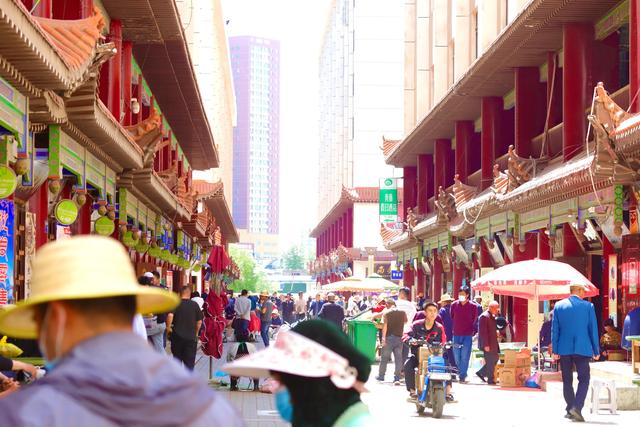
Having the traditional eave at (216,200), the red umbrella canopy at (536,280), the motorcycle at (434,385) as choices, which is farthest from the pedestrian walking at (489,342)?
the traditional eave at (216,200)

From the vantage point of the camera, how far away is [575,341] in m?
16.8

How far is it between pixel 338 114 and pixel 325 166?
17630 mm

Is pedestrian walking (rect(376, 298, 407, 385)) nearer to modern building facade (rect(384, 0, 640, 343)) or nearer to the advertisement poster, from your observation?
modern building facade (rect(384, 0, 640, 343))

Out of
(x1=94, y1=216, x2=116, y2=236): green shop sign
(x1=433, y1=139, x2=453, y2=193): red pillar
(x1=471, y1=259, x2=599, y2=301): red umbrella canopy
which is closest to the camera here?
(x1=471, y1=259, x2=599, y2=301): red umbrella canopy

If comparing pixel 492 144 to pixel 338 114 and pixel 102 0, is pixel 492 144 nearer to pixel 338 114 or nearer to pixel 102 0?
pixel 102 0

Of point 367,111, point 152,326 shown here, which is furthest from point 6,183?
point 367,111

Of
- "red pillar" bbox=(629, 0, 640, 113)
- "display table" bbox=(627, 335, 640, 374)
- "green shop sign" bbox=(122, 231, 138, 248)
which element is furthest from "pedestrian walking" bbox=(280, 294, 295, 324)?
"display table" bbox=(627, 335, 640, 374)

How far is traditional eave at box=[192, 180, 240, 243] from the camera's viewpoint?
51516 millimetres

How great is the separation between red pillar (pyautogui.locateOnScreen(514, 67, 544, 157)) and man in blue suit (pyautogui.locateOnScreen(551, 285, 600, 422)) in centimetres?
1579

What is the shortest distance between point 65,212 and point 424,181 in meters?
36.2

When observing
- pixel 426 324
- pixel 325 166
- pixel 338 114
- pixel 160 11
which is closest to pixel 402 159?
pixel 160 11

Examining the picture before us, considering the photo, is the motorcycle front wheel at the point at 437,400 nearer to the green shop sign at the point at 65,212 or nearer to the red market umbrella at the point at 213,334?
the red market umbrella at the point at 213,334

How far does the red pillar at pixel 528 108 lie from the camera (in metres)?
32.4

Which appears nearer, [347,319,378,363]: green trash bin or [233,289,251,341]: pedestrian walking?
[233,289,251,341]: pedestrian walking
